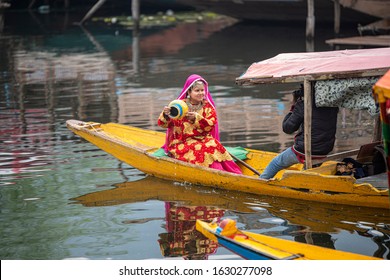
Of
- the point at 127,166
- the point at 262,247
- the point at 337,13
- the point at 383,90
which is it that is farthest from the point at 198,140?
the point at 337,13

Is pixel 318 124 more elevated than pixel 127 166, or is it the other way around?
pixel 318 124

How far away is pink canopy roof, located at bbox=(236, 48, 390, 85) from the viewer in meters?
6.92

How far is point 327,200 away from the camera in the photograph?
7.34 meters

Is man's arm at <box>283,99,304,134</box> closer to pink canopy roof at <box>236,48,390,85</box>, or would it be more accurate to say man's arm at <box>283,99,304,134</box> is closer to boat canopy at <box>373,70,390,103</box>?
pink canopy roof at <box>236,48,390,85</box>

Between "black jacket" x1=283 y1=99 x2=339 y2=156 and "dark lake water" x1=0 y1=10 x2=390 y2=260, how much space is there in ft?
1.62

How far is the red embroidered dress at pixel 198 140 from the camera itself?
26.6 feet

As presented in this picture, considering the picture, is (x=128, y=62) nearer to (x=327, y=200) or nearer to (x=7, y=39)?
(x=7, y=39)

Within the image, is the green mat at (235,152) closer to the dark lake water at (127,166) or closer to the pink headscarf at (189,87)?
the pink headscarf at (189,87)

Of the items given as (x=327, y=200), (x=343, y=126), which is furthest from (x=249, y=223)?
(x=343, y=126)

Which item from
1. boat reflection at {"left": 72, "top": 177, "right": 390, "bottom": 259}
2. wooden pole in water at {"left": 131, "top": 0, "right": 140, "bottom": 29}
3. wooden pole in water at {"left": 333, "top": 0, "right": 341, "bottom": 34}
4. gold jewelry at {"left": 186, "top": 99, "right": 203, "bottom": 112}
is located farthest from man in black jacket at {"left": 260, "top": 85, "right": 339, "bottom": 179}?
wooden pole in water at {"left": 131, "top": 0, "right": 140, "bottom": 29}

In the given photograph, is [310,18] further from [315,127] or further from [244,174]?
[315,127]

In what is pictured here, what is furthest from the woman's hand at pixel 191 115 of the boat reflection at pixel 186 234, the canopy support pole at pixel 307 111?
the canopy support pole at pixel 307 111

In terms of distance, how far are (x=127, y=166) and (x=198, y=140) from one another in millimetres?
1276

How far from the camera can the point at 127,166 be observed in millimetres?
9266
